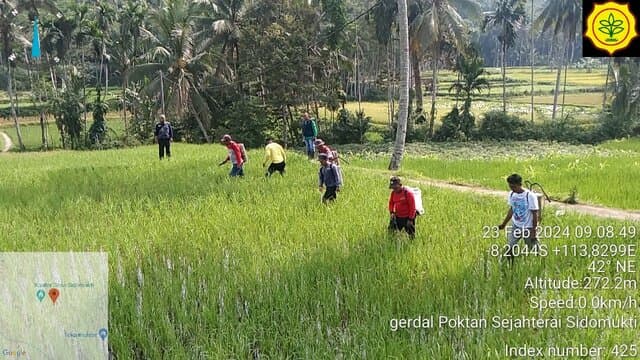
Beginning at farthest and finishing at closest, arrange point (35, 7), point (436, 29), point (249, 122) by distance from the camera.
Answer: point (35, 7) → point (249, 122) → point (436, 29)

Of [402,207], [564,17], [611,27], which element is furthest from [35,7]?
Result: [611,27]

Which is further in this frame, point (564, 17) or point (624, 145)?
point (564, 17)

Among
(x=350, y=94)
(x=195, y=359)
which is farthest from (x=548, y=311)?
(x=350, y=94)

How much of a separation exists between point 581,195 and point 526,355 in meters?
7.03

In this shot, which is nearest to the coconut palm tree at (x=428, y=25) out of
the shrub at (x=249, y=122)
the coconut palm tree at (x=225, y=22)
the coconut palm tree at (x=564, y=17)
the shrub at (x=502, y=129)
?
Answer: the shrub at (x=502, y=129)

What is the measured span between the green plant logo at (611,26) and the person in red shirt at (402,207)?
271 centimetres

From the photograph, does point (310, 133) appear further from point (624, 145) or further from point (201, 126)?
point (624, 145)

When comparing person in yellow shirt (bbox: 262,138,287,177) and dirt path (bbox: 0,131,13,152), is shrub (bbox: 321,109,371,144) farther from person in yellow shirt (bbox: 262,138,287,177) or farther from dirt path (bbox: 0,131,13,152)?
person in yellow shirt (bbox: 262,138,287,177)

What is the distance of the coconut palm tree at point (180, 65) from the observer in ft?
85.2

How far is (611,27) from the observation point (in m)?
6.11

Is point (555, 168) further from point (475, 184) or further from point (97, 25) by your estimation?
point (97, 25)

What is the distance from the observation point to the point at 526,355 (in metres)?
3.89

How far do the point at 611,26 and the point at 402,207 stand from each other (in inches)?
116

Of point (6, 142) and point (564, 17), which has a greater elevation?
point (564, 17)
